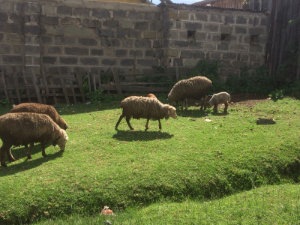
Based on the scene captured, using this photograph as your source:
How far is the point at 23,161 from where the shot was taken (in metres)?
7.47

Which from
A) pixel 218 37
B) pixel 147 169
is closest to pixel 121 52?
pixel 218 37

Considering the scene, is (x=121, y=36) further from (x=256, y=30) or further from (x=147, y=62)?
(x=256, y=30)

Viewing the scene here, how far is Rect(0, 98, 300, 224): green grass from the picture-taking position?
593 cm

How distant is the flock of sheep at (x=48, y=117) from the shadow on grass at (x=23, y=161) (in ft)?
0.38

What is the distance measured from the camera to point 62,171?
6.69 meters

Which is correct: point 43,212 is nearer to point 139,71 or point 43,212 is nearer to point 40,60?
point 40,60

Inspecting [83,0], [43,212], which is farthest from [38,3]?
[43,212]

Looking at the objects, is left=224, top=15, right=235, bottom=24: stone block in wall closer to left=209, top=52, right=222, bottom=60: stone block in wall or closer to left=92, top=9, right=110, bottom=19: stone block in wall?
left=209, top=52, right=222, bottom=60: stone block in wall

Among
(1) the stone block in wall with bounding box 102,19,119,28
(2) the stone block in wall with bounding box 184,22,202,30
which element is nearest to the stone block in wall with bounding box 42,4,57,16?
(1) the stone block in wall with bounding box 102,19,119,28

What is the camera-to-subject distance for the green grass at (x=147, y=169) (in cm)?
593

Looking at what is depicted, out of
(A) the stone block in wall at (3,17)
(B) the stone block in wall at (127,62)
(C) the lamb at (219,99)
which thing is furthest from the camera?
(B) the stone block in wall at (127,62)

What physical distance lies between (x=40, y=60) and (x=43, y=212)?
354 inches

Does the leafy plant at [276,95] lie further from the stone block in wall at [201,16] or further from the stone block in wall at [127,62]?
the stone block in wall at [127,62]

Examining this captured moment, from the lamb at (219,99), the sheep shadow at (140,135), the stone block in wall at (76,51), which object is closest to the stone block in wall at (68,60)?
the stone block in wall at (76,51)
